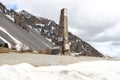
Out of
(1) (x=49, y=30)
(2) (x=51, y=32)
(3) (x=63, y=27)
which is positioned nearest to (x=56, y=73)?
(3) (x=63, y=27)

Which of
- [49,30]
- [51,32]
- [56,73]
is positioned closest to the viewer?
[56,73]

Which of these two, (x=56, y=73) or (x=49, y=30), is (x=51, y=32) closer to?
(x=49, y=30)

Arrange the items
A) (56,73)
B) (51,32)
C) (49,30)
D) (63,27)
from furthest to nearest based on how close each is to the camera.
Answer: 1. (49,30)
2. (51,32)
3. (63,27)
4. (56,73)

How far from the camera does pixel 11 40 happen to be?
67.6 meters

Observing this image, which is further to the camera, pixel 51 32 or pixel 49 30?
pixel 49 30

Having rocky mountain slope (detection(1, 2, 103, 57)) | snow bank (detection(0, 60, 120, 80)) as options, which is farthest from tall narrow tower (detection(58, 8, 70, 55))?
rocky mountain slope (detection(1, 2, 103, 57))

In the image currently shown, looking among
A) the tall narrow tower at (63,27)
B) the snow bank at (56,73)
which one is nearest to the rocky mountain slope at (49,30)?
the tall narrow tower at (63,27)

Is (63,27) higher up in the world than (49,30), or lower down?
lower down

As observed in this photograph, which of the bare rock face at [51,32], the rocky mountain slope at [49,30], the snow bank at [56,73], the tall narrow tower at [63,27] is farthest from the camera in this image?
the bare rock face at [51,32]

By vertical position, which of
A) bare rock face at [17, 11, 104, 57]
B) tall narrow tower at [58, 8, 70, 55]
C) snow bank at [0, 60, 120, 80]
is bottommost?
snow bank at [0, 60, 120, 80]

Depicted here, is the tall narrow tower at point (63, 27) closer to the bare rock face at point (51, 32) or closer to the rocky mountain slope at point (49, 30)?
the rocky mountain slope at point (49, 30)

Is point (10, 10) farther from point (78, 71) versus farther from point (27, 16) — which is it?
point (78, 71)

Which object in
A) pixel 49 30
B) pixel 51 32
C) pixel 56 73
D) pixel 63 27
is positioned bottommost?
pixel 56 73

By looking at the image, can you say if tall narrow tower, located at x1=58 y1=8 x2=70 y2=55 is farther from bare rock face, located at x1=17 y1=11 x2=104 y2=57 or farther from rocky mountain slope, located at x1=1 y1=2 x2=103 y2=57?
bare rock face, located at x1=17 y1=11 x2=104 y2=57
